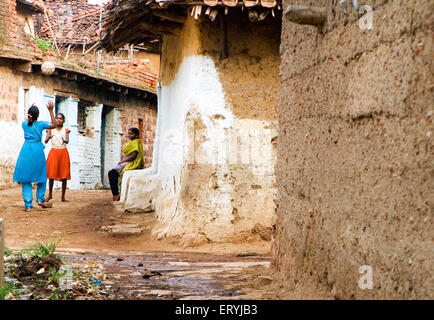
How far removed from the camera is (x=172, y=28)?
8.52m

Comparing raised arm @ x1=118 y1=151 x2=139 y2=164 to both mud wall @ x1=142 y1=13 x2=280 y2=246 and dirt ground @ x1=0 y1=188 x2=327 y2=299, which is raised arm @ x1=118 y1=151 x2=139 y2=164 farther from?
mud wall @ x1=142 y1=13 x2=280 y2=246

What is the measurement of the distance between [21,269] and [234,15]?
458cm

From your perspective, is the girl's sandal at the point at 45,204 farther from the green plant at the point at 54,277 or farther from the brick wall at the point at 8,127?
the green plant at the point at 54,277

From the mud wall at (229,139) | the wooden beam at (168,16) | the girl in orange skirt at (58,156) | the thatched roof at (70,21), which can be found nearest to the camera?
the mud wall at (229,139)

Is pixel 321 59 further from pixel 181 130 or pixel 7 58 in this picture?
pixel 7 58

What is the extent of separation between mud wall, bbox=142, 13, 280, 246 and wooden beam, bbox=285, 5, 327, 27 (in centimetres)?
407

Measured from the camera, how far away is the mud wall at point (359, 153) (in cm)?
233

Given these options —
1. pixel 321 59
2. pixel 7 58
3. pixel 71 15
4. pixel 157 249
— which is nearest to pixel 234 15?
pixel 157 249

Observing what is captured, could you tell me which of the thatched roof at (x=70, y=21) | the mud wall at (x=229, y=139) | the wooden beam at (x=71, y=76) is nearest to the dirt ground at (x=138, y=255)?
the mud wall at (x=229, y=139)

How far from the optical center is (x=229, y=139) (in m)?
7.48

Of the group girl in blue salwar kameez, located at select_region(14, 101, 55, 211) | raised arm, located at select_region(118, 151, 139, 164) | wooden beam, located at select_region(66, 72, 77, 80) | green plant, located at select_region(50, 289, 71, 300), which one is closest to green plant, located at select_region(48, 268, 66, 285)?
green plant, located at select_region(50, 289, 71, 300)

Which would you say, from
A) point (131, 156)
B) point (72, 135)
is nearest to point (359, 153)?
point (131, 156)

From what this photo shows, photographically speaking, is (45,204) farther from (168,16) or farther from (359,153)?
(359,153)

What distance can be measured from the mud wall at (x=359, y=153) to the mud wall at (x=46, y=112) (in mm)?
11600
